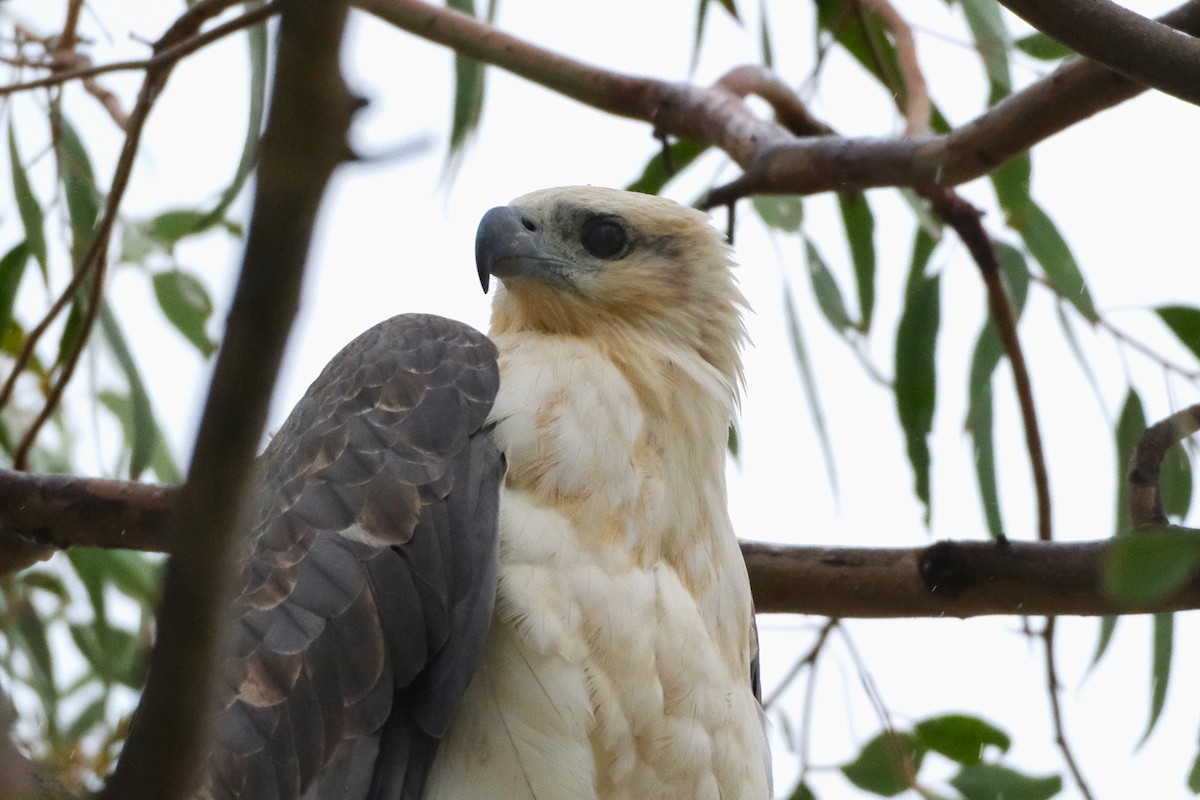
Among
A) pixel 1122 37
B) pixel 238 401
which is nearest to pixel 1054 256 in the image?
pixel 1122 37

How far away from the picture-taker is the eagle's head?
3.23m

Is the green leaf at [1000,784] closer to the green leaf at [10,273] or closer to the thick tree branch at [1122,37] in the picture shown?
the thick tree branch at [1122,37]

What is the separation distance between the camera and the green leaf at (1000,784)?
346 cm

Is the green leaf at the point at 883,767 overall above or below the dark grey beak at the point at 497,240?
below

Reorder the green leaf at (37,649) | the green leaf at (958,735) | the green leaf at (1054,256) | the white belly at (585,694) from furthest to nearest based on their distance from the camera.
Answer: the green leaf at (37,649) < the green leaf at (1054,256) < the green leaf at (958,735) < the white belly at (585,694)

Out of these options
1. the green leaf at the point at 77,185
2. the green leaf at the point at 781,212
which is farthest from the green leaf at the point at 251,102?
the green leaf at the point at 781,212

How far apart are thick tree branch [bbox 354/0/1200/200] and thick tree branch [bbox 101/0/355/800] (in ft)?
6.66

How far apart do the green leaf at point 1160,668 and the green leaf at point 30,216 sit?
2893mm

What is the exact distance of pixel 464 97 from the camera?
3895 millimetres

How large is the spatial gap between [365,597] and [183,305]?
7.65 feet

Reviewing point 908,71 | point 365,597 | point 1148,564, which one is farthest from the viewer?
point 908,71

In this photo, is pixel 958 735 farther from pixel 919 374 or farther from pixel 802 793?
pixel 919 374

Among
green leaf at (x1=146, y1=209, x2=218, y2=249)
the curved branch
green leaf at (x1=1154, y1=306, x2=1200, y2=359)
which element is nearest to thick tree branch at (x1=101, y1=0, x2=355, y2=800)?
the curved branch

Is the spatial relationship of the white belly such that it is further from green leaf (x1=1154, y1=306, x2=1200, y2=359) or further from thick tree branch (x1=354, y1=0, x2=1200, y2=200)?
green leaf (x1=1154, y1=306, x2=1200, y2=359)
